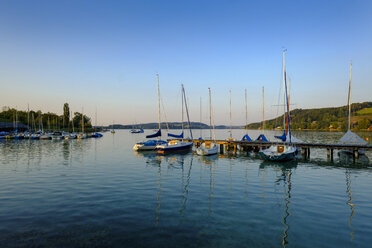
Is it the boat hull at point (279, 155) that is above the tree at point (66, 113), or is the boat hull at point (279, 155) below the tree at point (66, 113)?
below

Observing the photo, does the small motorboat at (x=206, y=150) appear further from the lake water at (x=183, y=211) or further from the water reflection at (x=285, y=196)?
the lake water at (x=183, y=211)

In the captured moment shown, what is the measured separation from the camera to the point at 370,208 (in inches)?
597

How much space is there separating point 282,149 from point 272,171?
29.0 feet

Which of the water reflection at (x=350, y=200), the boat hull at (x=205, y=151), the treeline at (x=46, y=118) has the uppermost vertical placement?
the treeline at (x=46, y=118)

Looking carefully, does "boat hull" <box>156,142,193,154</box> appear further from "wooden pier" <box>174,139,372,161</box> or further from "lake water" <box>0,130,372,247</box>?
"lake water" <box>0,130,372,247</box>

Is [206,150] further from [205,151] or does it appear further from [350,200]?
[350,200]

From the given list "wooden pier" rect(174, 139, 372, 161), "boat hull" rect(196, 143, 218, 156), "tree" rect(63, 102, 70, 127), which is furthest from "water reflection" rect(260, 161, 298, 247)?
"tree" rect(63, 102, 70, 127)

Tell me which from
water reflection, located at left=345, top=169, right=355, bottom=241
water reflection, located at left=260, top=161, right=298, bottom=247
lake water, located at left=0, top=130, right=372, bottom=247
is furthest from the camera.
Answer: water reflection, located at left=345, top=169, right=355, bottom=241

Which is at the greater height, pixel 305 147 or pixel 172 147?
pixel 172 147

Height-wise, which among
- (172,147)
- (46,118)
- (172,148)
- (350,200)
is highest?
(46,118)

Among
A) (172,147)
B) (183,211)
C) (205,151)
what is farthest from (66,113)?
(183,211)

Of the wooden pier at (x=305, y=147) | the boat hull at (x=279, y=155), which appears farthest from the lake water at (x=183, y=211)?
the wooden pier at (x=305, y=147)

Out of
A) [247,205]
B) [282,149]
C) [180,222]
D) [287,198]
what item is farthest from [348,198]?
[282,149]

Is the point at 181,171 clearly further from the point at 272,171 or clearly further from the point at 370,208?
the point at 370,208
